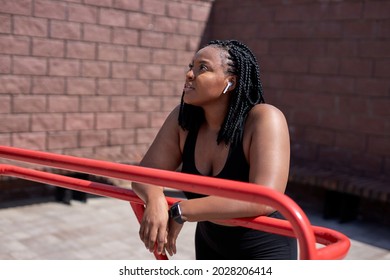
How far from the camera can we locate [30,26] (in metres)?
5.31

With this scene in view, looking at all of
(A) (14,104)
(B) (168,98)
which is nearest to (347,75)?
(B) (168,98)

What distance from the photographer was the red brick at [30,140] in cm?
538

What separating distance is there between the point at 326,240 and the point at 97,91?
15.2 feet

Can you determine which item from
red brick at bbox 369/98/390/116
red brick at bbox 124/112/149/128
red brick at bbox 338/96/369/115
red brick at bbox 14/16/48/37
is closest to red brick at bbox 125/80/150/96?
red brick at bbox 124/112/149/128

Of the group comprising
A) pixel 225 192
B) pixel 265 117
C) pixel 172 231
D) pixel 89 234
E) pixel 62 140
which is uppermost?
pixel 265 117

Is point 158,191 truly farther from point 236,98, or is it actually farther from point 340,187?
point 340,187

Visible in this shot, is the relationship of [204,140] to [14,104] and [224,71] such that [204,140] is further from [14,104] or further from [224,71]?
[14,104]

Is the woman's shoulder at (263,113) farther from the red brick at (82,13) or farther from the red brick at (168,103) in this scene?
the red brick at (168,103)

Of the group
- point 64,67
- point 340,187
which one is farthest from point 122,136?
point 340,187

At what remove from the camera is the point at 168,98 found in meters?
6.68

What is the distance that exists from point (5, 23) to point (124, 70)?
4.73ft

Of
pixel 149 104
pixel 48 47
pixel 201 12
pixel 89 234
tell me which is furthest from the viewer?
pixel 201 12

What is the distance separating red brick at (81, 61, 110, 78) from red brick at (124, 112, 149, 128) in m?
0.56

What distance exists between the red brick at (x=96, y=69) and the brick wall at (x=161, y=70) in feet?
0.04
